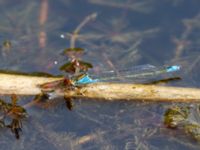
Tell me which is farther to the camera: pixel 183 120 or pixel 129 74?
pixel 129 74

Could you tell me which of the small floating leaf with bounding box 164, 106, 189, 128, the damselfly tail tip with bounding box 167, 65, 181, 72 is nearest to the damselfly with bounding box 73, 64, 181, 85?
the damselfly tail tip with bounding box 167, 65, 181, 72

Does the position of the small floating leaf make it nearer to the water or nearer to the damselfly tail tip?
the water

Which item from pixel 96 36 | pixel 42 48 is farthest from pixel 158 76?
pixel 42 48

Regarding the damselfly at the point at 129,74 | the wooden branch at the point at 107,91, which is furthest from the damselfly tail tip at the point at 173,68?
the wooden branch at the point at 107,91

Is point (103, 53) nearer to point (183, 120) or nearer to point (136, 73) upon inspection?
point (136, 73)

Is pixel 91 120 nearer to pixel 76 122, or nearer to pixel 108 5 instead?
pixel 76 122

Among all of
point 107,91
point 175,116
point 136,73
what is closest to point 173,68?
point 136,73
